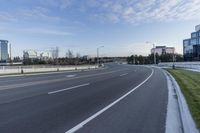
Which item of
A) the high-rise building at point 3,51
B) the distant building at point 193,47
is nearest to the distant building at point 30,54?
the high-rise building at point 3,51

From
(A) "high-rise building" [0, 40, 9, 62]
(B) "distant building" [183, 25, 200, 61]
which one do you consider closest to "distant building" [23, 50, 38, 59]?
(A) "high-rise building" [0, 40, 9, 62]

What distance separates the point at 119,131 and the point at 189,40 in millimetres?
146640

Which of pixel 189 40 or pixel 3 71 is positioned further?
pixel 189 40

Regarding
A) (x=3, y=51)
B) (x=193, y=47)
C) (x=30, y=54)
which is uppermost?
(x=193, y=47)

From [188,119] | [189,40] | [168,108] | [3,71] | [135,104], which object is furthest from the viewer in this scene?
[189,40]

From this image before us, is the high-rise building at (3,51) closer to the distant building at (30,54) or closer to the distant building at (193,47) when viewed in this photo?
the distant building at (30,54)

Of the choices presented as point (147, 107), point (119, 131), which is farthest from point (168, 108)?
point (119, 131)

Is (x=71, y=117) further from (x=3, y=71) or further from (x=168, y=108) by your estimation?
(x=3, y=71)

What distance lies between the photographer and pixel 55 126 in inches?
275

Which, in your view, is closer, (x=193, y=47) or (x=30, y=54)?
(x=193, y=47)

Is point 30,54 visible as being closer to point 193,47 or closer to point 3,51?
point 3,51

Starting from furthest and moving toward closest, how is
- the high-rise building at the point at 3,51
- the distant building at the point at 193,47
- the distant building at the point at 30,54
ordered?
the distant building at the point at 30,54 < the distant building at the point at 193,47 < the high-rise building at the point at 3,51

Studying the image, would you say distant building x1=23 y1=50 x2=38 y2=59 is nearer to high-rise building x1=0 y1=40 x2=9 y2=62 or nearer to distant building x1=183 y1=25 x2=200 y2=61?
high-rise building x1=0 y1=40 x2=9 y2=62

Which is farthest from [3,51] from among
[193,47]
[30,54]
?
[193,47]
